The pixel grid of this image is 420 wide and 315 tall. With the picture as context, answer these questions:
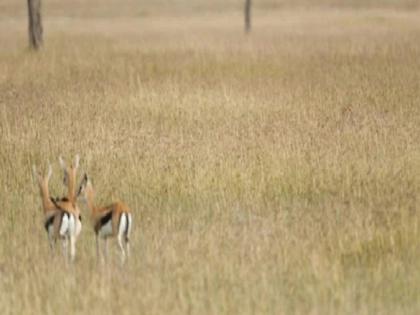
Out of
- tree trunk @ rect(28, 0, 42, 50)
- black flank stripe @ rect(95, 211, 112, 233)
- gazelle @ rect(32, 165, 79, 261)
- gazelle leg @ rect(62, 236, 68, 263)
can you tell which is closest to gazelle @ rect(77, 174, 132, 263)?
black flank stripe @ rect(95, 211, 112, 233)

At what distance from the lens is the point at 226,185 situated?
26.2ft

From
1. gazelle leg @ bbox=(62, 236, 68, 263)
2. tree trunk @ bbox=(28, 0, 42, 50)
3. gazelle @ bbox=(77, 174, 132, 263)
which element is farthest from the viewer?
tree trunk @ bbox=(28, 0, 42, 50)

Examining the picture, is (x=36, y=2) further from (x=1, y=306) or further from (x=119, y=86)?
(x=1, y=306)

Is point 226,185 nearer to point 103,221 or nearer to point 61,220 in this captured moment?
point 103,221

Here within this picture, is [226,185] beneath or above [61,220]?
beneath

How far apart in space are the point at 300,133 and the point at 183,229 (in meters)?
3.49

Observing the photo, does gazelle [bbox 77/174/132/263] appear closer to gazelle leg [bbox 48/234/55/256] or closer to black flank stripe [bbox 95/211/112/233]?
black flank stripe [bbox 95/211/112/233]

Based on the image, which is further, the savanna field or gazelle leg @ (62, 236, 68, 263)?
gazelle leg @ (62, 236, 68, 263)

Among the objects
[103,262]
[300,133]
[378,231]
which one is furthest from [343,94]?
[103,262]

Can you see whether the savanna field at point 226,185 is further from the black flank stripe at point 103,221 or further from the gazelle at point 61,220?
the black flank stripe at point 103,221

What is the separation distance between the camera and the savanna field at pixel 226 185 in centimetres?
537

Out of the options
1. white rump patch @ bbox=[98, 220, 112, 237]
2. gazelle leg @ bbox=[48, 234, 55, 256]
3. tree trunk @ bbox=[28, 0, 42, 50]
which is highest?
white rump patch @ bbox=[98, 220, 112, 237]

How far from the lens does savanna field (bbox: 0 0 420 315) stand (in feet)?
17.6

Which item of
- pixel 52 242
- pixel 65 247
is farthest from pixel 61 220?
pixel 52 242
